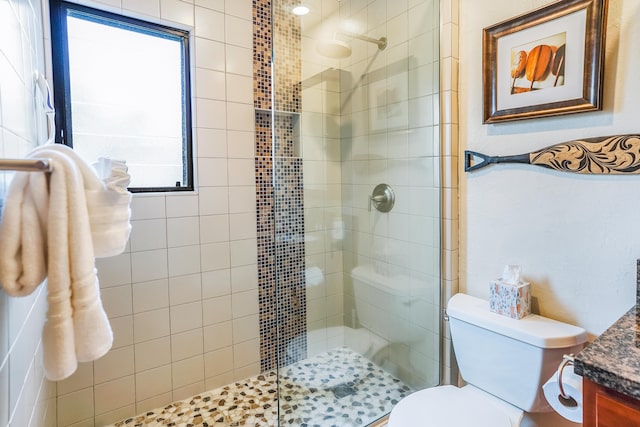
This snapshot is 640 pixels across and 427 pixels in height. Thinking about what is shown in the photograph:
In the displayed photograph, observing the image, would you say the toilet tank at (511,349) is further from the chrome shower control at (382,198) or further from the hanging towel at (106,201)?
the hanging towel at (106,201)

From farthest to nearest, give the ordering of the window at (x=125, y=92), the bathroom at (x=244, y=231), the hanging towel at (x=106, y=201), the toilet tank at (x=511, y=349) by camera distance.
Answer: the window at (x=125, y=92) < the toilet tank at (x=511, y=349) < the bathroom at (x=244, y=231) < the hanging towel at (x=106, y=201)

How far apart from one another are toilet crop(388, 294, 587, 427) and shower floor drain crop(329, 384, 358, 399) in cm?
55

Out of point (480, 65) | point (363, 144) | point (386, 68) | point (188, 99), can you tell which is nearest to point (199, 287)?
point (188, 99)

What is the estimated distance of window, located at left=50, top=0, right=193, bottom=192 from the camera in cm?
165

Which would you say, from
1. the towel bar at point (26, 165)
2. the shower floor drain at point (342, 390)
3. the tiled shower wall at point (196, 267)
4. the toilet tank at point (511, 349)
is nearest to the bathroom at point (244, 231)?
the tiled shower wall at point (196, 267)

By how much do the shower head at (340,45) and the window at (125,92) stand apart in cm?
78

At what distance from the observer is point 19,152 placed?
862mm

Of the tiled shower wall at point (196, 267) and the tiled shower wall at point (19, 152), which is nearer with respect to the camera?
the tiled shower wall at point (19, 152)

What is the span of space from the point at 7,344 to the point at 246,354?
63.1 inches

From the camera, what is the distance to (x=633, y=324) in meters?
0.96

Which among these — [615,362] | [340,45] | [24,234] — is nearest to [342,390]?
[615,362]

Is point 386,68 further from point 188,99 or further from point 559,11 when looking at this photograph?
point 188,99

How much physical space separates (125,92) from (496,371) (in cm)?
217

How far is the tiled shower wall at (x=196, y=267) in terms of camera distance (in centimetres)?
176
